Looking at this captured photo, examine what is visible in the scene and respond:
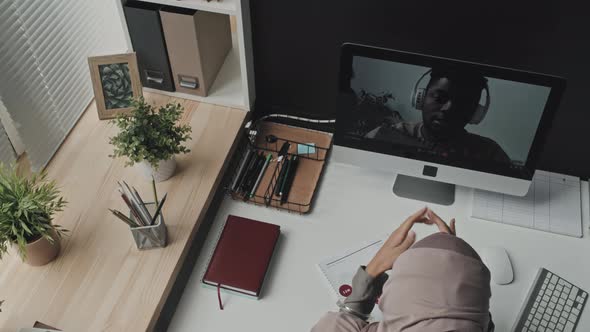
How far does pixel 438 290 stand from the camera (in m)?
1.08

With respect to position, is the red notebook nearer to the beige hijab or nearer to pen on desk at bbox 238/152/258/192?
pen on desk at bbox 238/152/258/192

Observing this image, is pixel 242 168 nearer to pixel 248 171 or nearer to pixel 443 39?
pixel 248 171

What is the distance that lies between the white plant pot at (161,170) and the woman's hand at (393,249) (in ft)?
2.14

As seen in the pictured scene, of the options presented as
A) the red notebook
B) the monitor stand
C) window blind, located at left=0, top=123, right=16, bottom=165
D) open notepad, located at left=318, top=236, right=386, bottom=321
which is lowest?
open notepad, located at left=318, top=236, right=386, bottom=321

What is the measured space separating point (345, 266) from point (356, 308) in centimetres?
21

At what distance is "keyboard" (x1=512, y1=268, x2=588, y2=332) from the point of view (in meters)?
1.48

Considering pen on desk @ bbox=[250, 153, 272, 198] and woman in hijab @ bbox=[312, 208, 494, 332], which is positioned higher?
woman in hijab @ bbox=[312, 208, 494, 332]

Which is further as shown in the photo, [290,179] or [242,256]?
[290,179]

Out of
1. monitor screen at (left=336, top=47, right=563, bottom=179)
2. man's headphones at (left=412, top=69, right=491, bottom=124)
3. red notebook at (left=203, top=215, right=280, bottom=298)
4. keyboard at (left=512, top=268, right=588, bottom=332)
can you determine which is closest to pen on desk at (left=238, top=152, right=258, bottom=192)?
red notebook at (left=203, top=215, right=280, bottom=298)

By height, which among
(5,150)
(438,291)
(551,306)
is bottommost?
(551,306)

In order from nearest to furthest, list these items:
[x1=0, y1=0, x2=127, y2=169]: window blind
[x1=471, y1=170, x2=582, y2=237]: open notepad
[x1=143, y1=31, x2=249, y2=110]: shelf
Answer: [x1=0, y1=0, x2=127, y2=169]: window blind < [x1=471, y1=170, x2=582, y2=237]: open notepad < [x1=143, y1=31, x2=249, y2=110]: shelf

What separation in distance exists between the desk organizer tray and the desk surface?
4.0 inches

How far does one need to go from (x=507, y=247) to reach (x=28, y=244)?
130 cm

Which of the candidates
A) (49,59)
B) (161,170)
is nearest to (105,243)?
(161,170)
